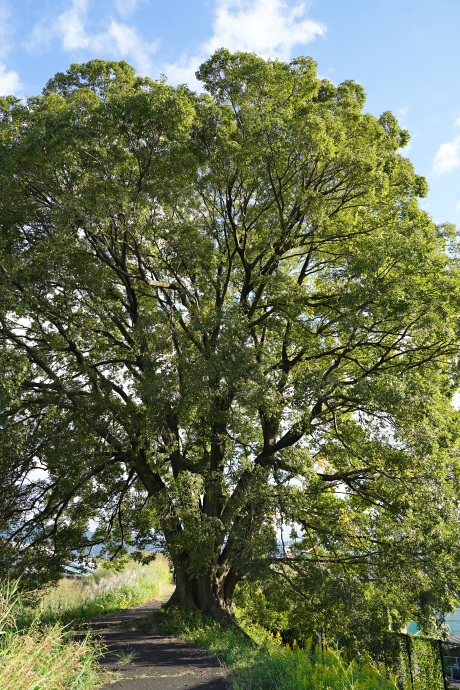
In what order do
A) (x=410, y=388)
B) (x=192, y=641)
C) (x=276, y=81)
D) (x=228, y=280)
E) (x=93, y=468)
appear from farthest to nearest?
(x=228, y=280) < (x=93, y=468) < (x=276, y=81) < (x=192, y=641) < (x=410, y=388)

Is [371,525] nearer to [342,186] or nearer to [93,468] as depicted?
[93,468]

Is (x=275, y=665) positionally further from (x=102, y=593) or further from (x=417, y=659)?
(x=102, y=593)

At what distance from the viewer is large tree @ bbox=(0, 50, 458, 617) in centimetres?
859

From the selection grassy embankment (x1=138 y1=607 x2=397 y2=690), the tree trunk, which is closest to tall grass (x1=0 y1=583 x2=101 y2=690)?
grassy embankment (x1=138 y1=607 x2=397 y2=690)

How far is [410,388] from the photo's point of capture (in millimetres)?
7996

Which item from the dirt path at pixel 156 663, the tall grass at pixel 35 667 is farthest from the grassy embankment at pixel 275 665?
the tall grass at pixel 35 667

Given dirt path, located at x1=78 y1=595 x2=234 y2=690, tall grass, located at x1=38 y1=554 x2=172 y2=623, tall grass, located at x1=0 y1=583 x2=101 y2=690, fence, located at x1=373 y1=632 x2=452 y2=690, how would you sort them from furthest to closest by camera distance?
1. tall grass, located at x1=38 y1=554 x2=172 y2=623
2. fence, located at x1=373 y1=632 x2=452 y2=690
3. dirt path, located at x1=78 y1=595 x2=234 y2=690
4. tall grass, located at x1=0 y1=583 x2=101 y2=690

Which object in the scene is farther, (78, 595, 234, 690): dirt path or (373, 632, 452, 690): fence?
(373, 632, 452, 690): fence

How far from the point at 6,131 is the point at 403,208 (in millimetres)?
7949

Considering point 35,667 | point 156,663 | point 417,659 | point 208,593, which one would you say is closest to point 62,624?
point 156,663

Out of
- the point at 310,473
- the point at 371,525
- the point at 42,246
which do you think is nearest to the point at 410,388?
the point at 310,473

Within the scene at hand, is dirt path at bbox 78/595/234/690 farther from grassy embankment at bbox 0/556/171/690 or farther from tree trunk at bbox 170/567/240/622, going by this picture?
tree trunk at bbox 170/567/240/622

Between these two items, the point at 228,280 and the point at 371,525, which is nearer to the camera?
the point at 371,525

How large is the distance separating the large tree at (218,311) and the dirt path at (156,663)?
1.44 meters
